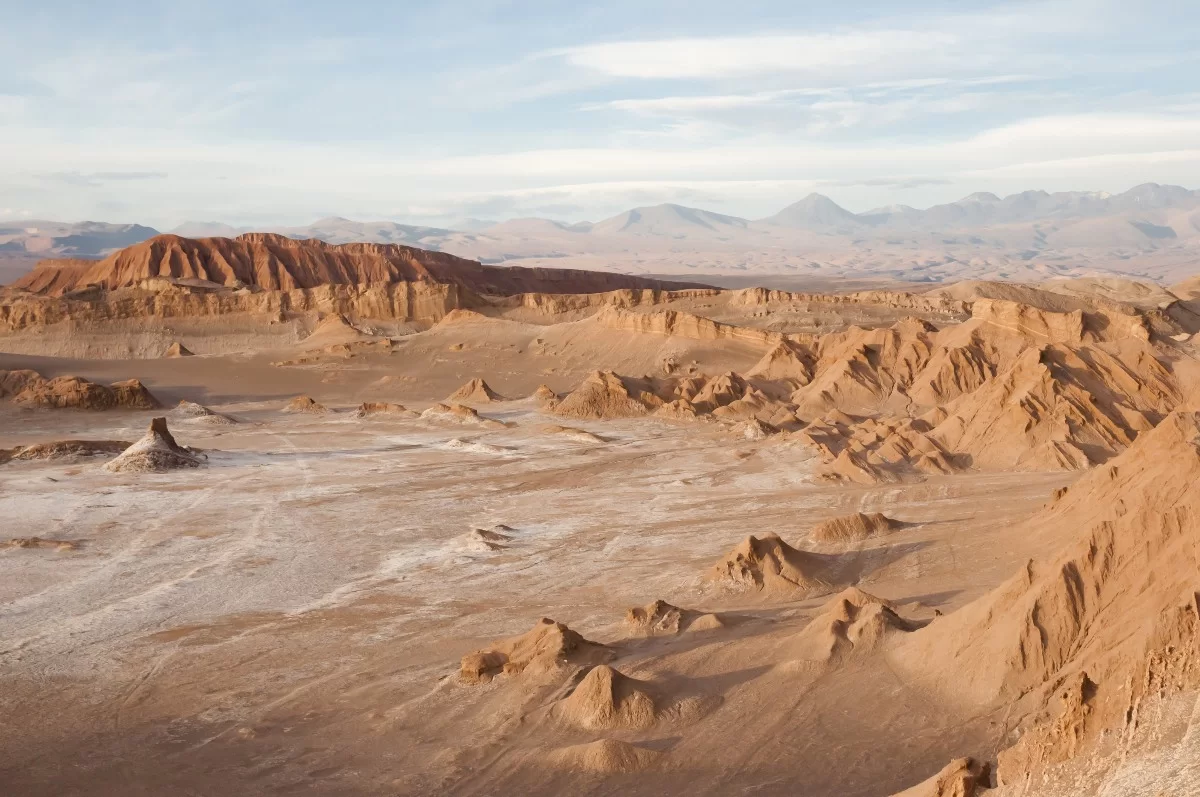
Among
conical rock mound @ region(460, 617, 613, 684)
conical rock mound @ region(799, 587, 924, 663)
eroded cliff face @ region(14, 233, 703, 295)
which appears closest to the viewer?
conical rock mound @ region(799, 587, 924, 663)

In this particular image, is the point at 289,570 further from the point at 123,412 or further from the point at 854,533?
the point at 123,412

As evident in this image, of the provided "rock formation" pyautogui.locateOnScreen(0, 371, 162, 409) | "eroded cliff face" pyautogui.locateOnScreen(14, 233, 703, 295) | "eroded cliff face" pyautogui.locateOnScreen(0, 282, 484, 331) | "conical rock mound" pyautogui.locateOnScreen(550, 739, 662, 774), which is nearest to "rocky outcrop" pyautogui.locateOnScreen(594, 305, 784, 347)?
"rock formation" pyautogui.locateOnScreen(0, 371, 162, 409)

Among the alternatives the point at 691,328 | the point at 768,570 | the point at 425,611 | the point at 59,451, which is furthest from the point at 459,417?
the point at 768,570

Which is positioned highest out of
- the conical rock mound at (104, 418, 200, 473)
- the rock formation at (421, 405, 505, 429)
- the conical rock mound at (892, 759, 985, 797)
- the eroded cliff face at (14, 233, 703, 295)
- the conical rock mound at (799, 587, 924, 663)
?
the eroded cliff face at (14, 233, 703, 295)

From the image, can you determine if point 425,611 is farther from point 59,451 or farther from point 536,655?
point 59,451

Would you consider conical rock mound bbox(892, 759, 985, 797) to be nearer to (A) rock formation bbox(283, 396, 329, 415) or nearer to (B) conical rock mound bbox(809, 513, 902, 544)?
(B) conical rock mound bbox(809, 513, 902, 544)

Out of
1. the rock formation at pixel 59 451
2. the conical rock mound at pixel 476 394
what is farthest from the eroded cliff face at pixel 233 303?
the rock formation at pixel 59 451
